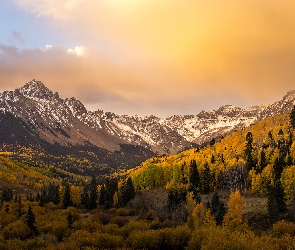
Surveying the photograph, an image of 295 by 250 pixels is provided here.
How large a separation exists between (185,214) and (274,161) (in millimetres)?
52721

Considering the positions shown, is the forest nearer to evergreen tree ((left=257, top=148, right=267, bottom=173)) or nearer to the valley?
the valley

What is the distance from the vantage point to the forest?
40.0 m

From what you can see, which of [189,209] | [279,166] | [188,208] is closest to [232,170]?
[279,166]

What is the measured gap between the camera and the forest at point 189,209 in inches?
1574

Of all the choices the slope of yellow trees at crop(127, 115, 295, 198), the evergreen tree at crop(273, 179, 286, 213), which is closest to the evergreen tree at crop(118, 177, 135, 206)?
the slope of yellow trees at crop(127, 115, 295, 198)

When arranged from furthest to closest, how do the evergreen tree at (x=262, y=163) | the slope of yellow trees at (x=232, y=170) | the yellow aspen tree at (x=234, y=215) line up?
the evergreen tree at (x=262, y=163) < the slope of yellow trees at (x=232, y=170) < the yellow aspen tree at (x=234, y=215)

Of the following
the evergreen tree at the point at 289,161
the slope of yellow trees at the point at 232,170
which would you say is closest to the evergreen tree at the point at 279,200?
the slope of yellow trees at the point at 232,170

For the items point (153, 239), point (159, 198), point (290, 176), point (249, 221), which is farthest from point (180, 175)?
point (153, 239)

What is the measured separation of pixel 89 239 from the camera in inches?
1551

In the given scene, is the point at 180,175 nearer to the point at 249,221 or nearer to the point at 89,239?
the point at 249,221

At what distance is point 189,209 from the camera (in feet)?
295

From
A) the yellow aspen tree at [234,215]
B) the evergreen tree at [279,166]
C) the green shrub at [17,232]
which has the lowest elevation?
the yellow aspen tree at [234,215]

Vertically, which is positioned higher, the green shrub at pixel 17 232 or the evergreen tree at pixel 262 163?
the evergreen tree at pixel 262 163

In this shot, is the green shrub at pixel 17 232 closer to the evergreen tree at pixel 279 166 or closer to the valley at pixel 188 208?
the valley at pixel 188 208
